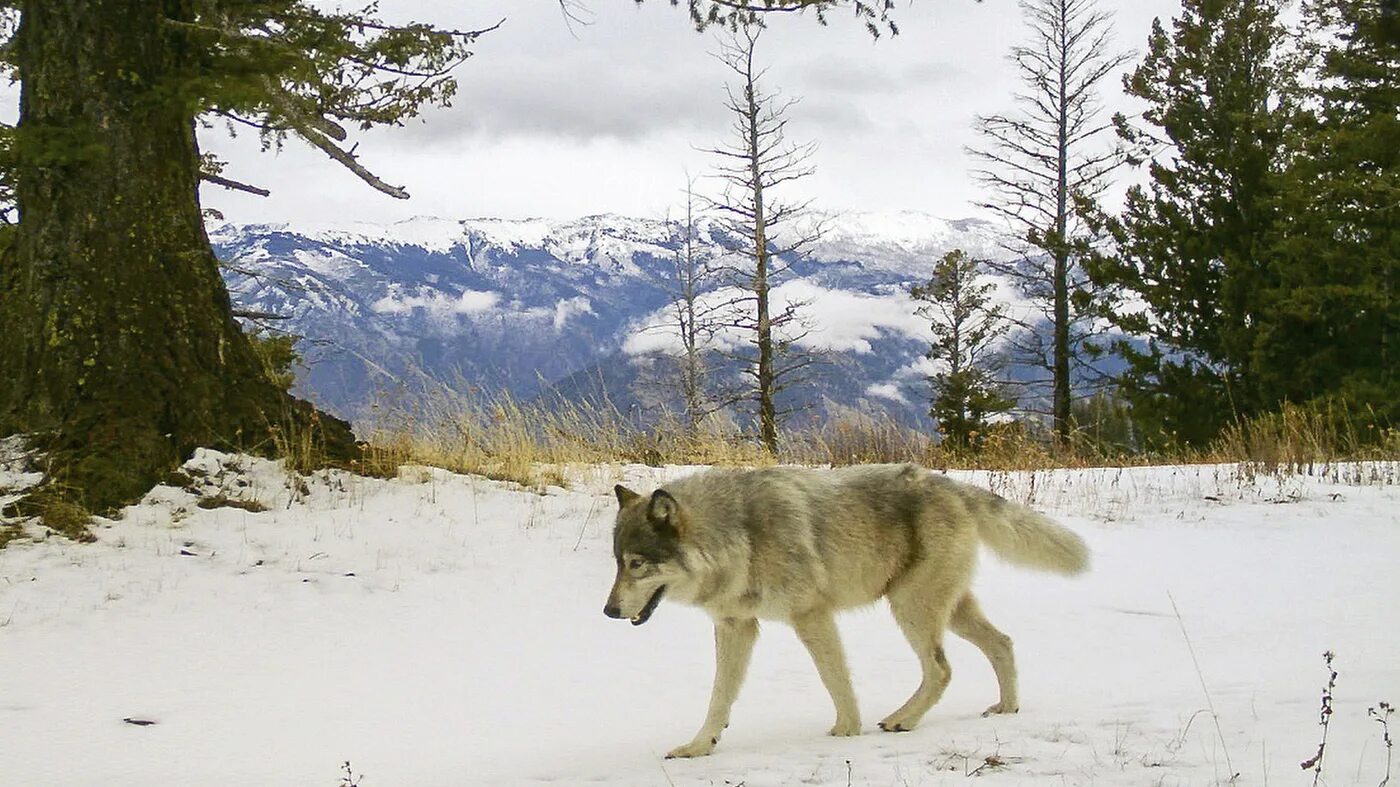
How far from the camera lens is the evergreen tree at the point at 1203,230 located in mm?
24547

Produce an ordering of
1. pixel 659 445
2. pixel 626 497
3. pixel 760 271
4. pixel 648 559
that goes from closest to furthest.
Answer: pixel 648 559, pixel 626 497, pixel 659 445, pixel 760 271

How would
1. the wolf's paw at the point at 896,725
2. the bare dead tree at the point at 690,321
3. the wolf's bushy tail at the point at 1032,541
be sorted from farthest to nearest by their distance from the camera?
1. the bare dead tree at the point at 690,321
2. the wolf's bushy tail at the point at 1032,541
3. the wolf's paw at the point at 896,725

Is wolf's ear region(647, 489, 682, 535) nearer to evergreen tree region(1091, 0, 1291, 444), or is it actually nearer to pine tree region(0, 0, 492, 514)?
pine tree region(0, 0, 492, 514)

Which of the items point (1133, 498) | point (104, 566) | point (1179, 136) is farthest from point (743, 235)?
point (104, 566)

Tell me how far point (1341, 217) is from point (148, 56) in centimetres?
2312

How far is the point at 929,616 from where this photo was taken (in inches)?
200

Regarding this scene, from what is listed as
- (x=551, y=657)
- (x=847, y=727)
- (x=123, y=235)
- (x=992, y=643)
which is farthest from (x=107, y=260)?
(x=992, y=643)

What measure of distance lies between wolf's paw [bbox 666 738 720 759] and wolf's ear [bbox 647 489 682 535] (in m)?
0.92

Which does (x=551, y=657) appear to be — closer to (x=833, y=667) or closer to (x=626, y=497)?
(x=626, y=497)

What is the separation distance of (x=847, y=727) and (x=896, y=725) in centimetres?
28

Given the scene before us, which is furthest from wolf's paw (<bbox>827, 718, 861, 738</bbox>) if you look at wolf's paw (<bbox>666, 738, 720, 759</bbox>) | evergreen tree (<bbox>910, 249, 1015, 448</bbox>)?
evergreen tree (<bbox>910, 249, 1015, 448</bbox>)

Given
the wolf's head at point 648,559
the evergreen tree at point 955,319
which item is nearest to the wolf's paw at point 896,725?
the wolf's head at point 648,559

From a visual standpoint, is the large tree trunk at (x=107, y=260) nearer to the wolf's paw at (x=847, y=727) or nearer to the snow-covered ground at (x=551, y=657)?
the snow-covered ground at (x=551, y=657)

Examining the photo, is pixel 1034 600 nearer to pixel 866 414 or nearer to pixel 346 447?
pixel 346 447
